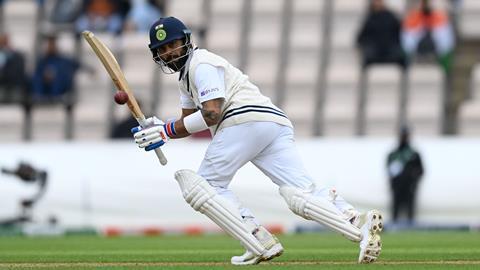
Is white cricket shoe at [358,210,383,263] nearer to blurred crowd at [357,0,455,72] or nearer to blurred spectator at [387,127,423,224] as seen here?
blurred spectator at [387,127,423,224]

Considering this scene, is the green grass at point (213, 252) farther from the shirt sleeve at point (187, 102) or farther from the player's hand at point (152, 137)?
the shirt sleeve at point (187, 102)

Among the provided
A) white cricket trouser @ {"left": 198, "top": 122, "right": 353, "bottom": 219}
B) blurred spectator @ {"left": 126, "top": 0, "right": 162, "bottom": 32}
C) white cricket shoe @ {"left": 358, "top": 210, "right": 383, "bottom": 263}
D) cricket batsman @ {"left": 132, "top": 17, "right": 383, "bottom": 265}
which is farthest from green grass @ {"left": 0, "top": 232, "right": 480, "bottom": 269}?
blurred spectator @ {"left": 126, "top": 0, "right": 162, "bottom": 32}

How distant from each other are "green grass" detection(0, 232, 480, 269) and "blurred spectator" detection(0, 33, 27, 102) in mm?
3653

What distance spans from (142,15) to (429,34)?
12.2 feet

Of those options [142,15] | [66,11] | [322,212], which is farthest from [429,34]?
[322,212]

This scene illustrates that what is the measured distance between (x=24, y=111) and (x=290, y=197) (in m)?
9.99

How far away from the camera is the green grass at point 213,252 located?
862cm

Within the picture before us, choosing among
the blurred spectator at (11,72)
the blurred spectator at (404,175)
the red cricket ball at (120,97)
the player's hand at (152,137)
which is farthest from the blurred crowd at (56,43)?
the player's hand at (152,137)

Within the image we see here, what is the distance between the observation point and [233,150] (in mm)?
8461

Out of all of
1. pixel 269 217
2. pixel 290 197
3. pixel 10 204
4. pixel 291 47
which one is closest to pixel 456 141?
pixel 269 217

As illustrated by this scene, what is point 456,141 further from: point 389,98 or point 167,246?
point 167,246

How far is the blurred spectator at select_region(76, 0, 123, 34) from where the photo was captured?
1864 centimetres

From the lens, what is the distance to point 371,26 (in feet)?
57.2

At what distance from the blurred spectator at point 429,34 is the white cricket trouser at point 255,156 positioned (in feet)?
28.8
